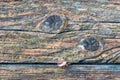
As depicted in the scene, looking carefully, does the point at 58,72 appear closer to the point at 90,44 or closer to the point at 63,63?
the point at 63,63

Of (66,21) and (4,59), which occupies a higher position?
(66,21)

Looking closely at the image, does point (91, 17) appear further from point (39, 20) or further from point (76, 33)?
point (39, 20)

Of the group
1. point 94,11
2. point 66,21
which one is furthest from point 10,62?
point 94,11

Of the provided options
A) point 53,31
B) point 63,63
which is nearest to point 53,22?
point 53,31

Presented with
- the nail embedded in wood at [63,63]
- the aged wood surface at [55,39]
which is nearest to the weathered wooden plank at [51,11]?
the aged wood surface at [55,39]

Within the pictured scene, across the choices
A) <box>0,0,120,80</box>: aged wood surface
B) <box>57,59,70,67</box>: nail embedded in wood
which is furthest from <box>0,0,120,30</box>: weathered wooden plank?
<box>57,59,70,67</box>: nail embedded in wood

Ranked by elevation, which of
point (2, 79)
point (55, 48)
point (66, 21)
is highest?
point (66, 21)

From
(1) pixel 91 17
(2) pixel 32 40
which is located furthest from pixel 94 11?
(2) pixel 32 40
